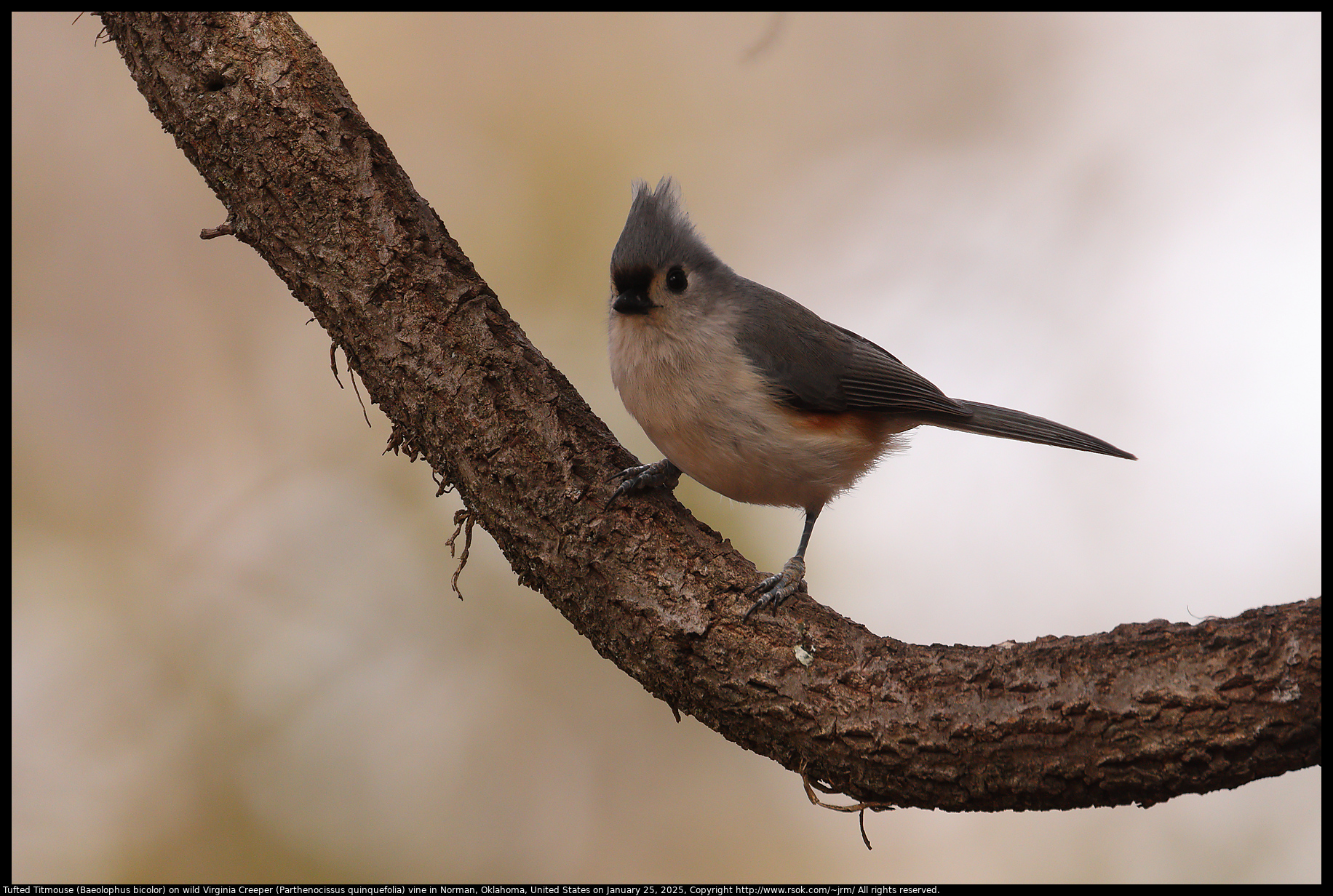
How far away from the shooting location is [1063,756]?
1.88 m

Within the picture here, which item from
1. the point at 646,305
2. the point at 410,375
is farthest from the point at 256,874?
the point at 646,305

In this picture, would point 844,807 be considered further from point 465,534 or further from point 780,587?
point 465,534

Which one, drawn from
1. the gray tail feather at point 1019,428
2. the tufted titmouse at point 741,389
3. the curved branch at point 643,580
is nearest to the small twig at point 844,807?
the curved branch at point 643,580

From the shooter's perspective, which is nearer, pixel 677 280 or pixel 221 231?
pixel 221 231

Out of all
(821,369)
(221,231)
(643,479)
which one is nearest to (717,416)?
(643,479)

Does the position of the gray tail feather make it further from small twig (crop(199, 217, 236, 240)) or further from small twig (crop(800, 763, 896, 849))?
small twig (crop(199, 217, 236, 240))

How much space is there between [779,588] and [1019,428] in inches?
46.3

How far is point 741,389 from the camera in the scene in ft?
9.05

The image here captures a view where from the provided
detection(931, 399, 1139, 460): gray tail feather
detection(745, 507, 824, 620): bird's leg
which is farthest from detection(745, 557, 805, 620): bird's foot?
detection(931, 399, 1139, 460): gray tail feather

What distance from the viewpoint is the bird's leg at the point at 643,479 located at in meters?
2.51

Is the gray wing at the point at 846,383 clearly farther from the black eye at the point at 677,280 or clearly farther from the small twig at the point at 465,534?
the small twig at the point at 465,534

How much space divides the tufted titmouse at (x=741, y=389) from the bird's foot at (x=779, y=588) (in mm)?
229

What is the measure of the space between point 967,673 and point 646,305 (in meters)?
1.39
